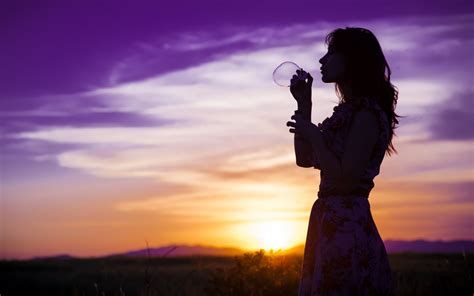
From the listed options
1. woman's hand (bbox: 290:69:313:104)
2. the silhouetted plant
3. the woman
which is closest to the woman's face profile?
the woman

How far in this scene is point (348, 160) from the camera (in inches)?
151

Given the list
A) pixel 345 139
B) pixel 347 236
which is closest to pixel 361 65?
pixel 345 139

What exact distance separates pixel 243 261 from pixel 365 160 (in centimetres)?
456

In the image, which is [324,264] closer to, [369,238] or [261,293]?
[369,238]

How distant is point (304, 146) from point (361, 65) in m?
0.66

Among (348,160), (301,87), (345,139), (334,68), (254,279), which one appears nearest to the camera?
(348,160)

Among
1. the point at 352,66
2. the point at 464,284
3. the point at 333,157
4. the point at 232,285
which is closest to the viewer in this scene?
the point at 333,157

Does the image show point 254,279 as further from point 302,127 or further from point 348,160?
point 348,160

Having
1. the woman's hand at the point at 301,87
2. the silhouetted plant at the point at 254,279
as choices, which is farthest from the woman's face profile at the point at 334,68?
the silhouetted plant at the point at 254,279

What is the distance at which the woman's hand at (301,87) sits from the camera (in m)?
4.32

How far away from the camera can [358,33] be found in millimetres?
4238

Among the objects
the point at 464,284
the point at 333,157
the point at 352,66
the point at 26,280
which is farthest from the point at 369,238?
the point at 26,280

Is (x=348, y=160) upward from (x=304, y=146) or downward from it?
downward

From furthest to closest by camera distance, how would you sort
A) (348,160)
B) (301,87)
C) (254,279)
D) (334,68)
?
1. (254,279)
2. (301,87)
3. (334,68)
4. (348,160)
